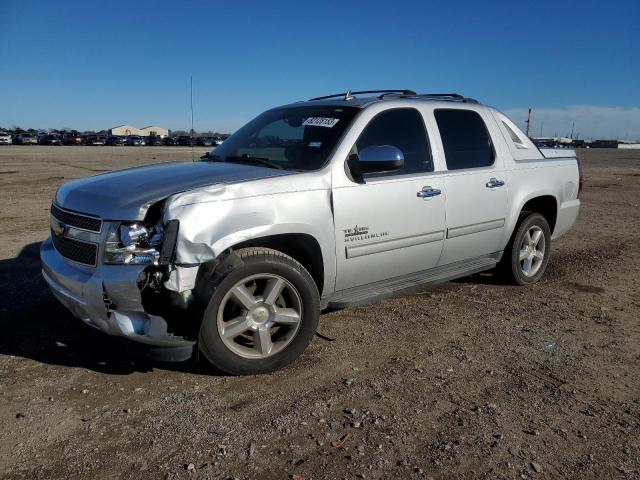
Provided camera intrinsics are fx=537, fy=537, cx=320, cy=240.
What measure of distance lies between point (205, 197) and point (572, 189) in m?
4.42

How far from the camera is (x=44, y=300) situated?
484cm

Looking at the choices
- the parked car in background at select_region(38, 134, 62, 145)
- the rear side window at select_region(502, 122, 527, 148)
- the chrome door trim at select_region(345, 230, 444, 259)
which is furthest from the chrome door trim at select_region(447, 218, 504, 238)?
the parked car in background at select_region(38, 134, 62, 145)

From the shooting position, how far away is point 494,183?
4.92 m

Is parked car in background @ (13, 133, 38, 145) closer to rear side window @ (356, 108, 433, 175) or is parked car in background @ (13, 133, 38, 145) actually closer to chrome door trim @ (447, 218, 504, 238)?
rear side window @ (356, 108, 433, 175)

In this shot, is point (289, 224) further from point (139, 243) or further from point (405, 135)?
point (405, 135)

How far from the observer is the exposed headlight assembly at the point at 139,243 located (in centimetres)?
308

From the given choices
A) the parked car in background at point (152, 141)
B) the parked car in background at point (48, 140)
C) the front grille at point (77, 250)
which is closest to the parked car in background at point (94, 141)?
the parked car in background at point (48, 140)

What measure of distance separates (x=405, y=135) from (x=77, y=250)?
2.63 meters

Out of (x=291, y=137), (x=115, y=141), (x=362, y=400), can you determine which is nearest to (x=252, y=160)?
(x=291, y=137)

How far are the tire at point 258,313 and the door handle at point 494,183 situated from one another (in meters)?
2.16

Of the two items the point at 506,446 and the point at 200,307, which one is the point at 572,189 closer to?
the point at 506,446

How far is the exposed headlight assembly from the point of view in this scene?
308cm

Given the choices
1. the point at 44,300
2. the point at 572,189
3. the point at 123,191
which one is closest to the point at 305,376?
the point at 123,191

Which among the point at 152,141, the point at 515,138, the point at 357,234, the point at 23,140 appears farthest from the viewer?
the point at 152,141
